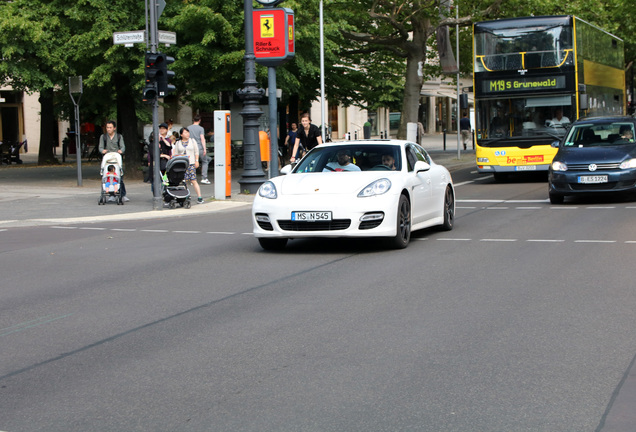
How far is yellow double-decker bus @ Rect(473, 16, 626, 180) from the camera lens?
24.0 m

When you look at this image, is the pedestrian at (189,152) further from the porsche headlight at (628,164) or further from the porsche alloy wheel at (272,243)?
the porsche headlight at (628,164)

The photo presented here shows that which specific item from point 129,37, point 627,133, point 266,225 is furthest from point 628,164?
point 129,37

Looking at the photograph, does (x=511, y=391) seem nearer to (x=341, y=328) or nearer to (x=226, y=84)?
(x=341, y=328)

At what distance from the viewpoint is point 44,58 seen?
26.4 m

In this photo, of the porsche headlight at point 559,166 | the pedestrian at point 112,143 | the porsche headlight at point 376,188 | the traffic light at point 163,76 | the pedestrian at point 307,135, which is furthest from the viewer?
the pedestrian at point 307,135

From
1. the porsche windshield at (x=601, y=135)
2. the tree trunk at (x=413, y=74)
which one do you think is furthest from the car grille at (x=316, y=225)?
the tree trunk at (x=413, y=74)

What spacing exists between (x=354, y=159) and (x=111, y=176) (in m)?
8.72

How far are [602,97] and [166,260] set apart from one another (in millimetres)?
19587

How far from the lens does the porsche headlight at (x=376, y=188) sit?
447 inches

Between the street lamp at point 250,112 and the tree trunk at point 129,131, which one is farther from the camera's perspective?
the tree trunk at point 129,131

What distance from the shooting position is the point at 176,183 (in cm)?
1862

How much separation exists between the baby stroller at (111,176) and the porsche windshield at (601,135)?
916 cm

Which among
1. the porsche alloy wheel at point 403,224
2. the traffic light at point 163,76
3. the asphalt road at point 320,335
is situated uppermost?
the traffic light at point 163,76

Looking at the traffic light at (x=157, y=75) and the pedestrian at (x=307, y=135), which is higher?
the traffic light at (x=157, y=75)
